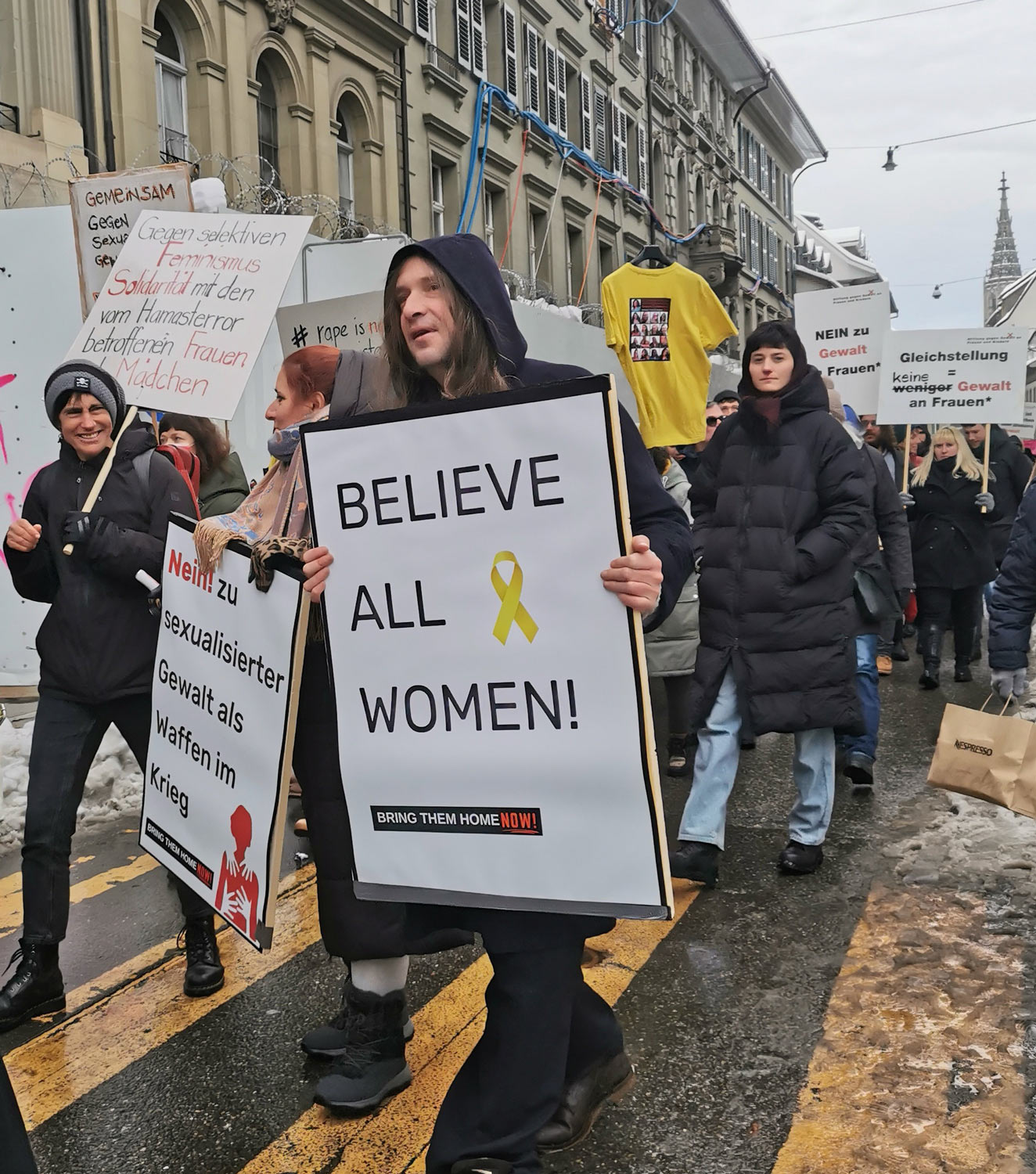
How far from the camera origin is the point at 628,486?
2480 millimetres

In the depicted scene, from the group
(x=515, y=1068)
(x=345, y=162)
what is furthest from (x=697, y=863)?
(x=345, y=162)

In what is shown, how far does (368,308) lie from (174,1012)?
500cm

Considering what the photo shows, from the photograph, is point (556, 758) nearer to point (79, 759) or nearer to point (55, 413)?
point (79, 759)

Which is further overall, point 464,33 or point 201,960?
point 464,33

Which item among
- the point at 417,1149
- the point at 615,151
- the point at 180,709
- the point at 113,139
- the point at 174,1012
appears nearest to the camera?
the point at 417,1149

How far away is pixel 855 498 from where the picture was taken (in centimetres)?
461

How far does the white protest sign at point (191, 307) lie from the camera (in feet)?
14.1

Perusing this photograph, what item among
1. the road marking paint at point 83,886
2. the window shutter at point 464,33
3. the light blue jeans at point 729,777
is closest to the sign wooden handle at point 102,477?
the road marking paint at point 83,886

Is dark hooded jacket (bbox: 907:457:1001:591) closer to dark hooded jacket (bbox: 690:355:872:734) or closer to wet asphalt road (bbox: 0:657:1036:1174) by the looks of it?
wet asphalt road (bbox: 0:657:1036:1174)

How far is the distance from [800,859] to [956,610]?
5.34m

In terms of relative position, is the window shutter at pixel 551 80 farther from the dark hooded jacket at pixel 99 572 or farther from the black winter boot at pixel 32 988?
the black winter boot at pixel 32 988

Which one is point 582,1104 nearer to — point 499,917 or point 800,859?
point 499,917

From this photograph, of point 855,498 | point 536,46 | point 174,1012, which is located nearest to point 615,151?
point 536,46

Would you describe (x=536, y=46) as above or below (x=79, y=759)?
above
